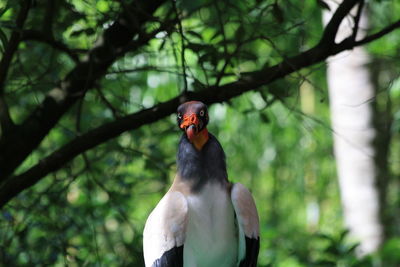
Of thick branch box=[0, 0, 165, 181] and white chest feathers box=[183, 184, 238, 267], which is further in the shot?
thick branch box=[0, 0, 165, 181]

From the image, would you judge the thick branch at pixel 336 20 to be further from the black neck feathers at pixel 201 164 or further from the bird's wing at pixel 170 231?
the bird's wing at pixel 170 231

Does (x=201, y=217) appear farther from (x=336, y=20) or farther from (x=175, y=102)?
(x=336, y=20)

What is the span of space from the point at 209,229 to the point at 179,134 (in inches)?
51.3

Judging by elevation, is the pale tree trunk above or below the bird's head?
above

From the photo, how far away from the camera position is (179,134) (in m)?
3.52

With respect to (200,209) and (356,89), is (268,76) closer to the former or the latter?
(200,209)

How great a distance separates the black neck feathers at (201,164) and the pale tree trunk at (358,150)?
3.53m

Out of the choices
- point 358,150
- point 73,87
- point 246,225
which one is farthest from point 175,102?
point 358,150

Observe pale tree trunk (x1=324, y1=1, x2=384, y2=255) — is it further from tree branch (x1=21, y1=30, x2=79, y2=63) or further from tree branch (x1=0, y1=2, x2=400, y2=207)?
tree branch (x1=21, y1=30, x2=79, y2=63)

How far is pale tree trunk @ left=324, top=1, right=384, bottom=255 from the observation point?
5719mm

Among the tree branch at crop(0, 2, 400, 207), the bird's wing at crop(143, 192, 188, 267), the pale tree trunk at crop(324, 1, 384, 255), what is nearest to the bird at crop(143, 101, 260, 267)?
the bird's wing at crop(143, 192, 188, 267)

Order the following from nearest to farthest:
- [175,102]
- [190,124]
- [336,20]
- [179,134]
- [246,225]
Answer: [190,124] < [246,225] < [336,20] < [175,102] < [179,134]

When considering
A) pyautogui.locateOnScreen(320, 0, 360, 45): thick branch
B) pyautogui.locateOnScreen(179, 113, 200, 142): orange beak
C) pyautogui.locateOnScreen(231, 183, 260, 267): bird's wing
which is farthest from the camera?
pyautogui.locateOnScreen(320, 0, 360, 45): thick branch

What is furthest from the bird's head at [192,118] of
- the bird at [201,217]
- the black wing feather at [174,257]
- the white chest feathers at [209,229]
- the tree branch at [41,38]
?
the tree branch at [41,38]
